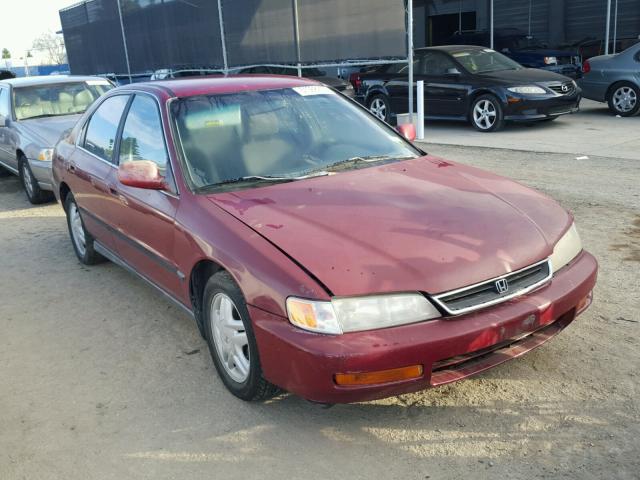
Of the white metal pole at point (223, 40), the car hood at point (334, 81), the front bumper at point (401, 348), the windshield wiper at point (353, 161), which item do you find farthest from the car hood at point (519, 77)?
the front bumper at point (401, 348)

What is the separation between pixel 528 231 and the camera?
316 cm

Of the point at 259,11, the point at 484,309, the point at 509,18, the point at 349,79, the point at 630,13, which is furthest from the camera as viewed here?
the point at 509,18

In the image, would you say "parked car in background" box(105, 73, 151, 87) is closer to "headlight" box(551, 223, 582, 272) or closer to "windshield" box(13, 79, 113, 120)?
"windshield" box(13, 79, 113, 120)

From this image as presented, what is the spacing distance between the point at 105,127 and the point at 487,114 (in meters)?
8.60

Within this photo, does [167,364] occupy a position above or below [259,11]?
below

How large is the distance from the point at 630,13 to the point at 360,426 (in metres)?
22.2

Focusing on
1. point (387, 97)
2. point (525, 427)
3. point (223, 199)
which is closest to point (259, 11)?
point (387, 97)

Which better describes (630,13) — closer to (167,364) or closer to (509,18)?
(509,18)

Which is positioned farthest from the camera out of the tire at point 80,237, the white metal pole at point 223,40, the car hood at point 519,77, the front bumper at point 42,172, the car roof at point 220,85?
the white metal pole at point 223,40

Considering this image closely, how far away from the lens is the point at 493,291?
286 centimetres

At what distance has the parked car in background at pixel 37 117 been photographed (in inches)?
318

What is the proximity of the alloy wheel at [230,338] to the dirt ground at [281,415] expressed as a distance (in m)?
0.18

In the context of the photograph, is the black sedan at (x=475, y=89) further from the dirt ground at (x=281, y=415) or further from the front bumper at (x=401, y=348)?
the front bumper at (x=401, y=348)

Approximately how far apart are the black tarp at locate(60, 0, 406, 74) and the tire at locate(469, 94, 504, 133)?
1842 mm
